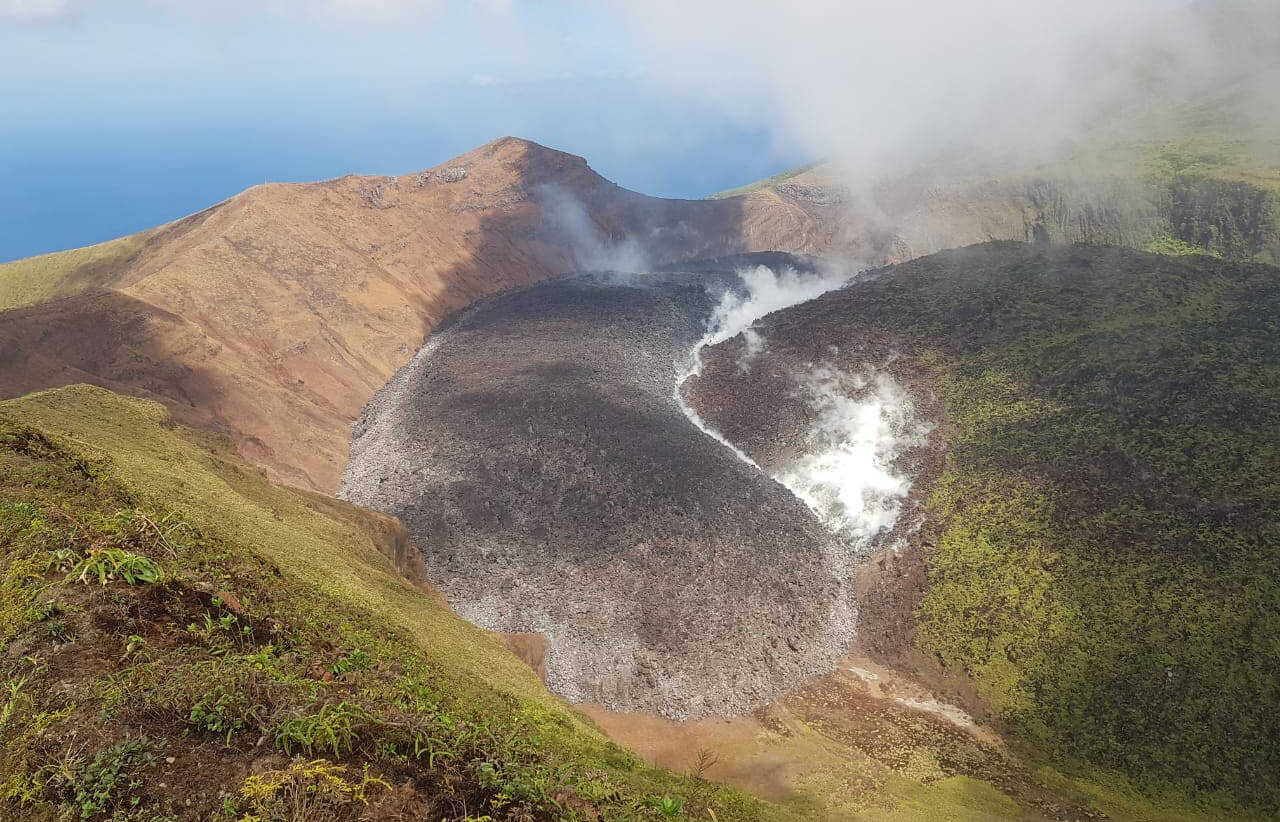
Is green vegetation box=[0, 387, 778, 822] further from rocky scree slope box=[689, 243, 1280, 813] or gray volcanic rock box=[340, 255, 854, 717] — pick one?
rocky scree slope box=[689, 243, 1280, 813]

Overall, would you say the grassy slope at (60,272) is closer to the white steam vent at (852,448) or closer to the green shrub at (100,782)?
the white steam vent at (852,448)

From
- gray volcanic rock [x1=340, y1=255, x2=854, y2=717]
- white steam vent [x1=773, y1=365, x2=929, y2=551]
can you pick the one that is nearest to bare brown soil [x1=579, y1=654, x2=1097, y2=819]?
gray volcanic rock [x1=340, y1=255, x2=854, y2=717]

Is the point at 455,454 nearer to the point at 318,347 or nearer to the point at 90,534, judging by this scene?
the point at 318,347

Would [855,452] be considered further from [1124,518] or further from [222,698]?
[222,698]

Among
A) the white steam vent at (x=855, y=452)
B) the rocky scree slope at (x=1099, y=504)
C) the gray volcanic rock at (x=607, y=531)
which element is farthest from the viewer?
the white steam vent at (x=855, y=452)

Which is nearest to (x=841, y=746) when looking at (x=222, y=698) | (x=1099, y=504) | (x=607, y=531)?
(x=607, y=531)

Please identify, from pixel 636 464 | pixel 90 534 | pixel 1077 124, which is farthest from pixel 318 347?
pixel 1077 124

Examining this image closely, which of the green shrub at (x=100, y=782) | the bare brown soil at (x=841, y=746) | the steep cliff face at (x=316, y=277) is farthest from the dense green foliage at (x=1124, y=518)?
the steep cliff face at (x=316, y=277)
